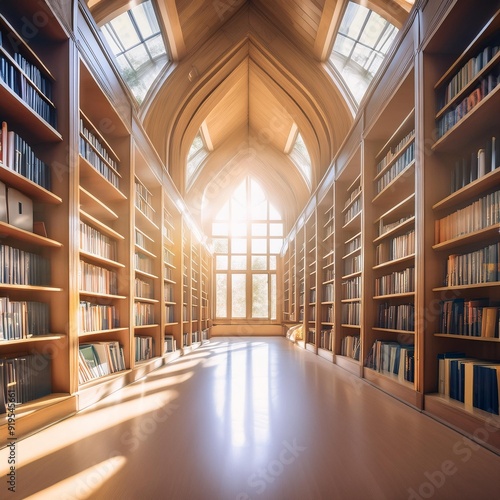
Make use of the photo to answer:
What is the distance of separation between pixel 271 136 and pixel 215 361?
25.1 ft

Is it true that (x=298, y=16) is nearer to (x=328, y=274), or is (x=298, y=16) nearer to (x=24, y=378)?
(x=328, y=274)

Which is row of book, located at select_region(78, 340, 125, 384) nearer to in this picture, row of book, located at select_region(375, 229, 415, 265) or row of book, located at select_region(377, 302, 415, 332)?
row of book, located at select_region(377, 302, 415, 332)

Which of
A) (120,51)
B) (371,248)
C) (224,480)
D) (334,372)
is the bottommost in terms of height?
(334,372)

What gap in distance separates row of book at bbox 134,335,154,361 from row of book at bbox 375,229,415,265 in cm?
336

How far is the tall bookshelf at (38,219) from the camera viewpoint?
2.68 metres

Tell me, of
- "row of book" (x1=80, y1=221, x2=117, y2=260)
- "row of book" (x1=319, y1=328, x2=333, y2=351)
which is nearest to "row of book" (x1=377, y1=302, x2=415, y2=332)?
"row of book" (x1=319, y1=328, x2=333, y2=351)

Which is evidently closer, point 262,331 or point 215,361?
point 215,361

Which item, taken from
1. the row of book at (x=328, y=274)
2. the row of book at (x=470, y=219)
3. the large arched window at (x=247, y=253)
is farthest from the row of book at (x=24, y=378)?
the large arched window at (x=247, y=253)

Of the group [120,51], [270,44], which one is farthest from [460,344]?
[270,44]

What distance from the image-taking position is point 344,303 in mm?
6590

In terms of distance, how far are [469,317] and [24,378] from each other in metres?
3.14

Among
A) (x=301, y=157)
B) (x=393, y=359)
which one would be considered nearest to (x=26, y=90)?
(x=393, y=359)

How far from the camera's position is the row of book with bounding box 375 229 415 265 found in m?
4.14

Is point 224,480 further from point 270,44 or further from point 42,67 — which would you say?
point 270,44
